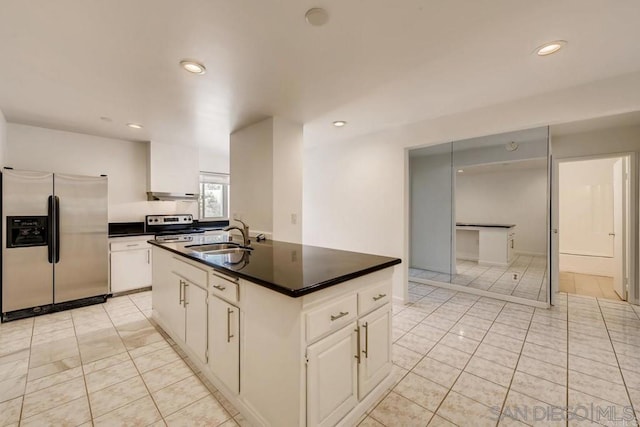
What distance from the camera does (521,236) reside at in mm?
4254

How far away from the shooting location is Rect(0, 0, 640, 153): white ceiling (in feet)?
4.89

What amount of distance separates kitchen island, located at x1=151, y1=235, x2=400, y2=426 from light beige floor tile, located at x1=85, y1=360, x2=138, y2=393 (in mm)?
522

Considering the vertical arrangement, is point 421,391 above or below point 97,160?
below

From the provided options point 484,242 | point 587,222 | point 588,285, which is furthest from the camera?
point 587,222

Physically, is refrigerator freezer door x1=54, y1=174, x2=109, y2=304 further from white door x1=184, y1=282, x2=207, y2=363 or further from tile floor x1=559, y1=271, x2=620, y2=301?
tile floor x1=559, y1=271, x2=620, y2=301

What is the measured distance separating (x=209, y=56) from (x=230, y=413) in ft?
8.07

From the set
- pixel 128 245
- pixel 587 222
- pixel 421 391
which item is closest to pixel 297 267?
pixel 421 391

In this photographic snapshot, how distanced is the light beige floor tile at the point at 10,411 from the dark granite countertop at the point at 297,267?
1311 mm

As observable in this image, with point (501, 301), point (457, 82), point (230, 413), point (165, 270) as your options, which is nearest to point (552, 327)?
point (501, 301)

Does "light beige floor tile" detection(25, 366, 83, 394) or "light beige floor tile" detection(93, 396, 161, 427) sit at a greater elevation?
"light beige floor tile" detection(25, 366, 83, 394)

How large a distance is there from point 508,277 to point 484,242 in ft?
2.54

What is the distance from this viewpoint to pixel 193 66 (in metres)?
2.03

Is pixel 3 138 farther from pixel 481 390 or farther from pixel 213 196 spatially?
pixel 481 390

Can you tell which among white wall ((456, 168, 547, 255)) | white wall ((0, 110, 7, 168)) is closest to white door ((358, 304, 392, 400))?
white wall ((456, 168, 547, 255))
